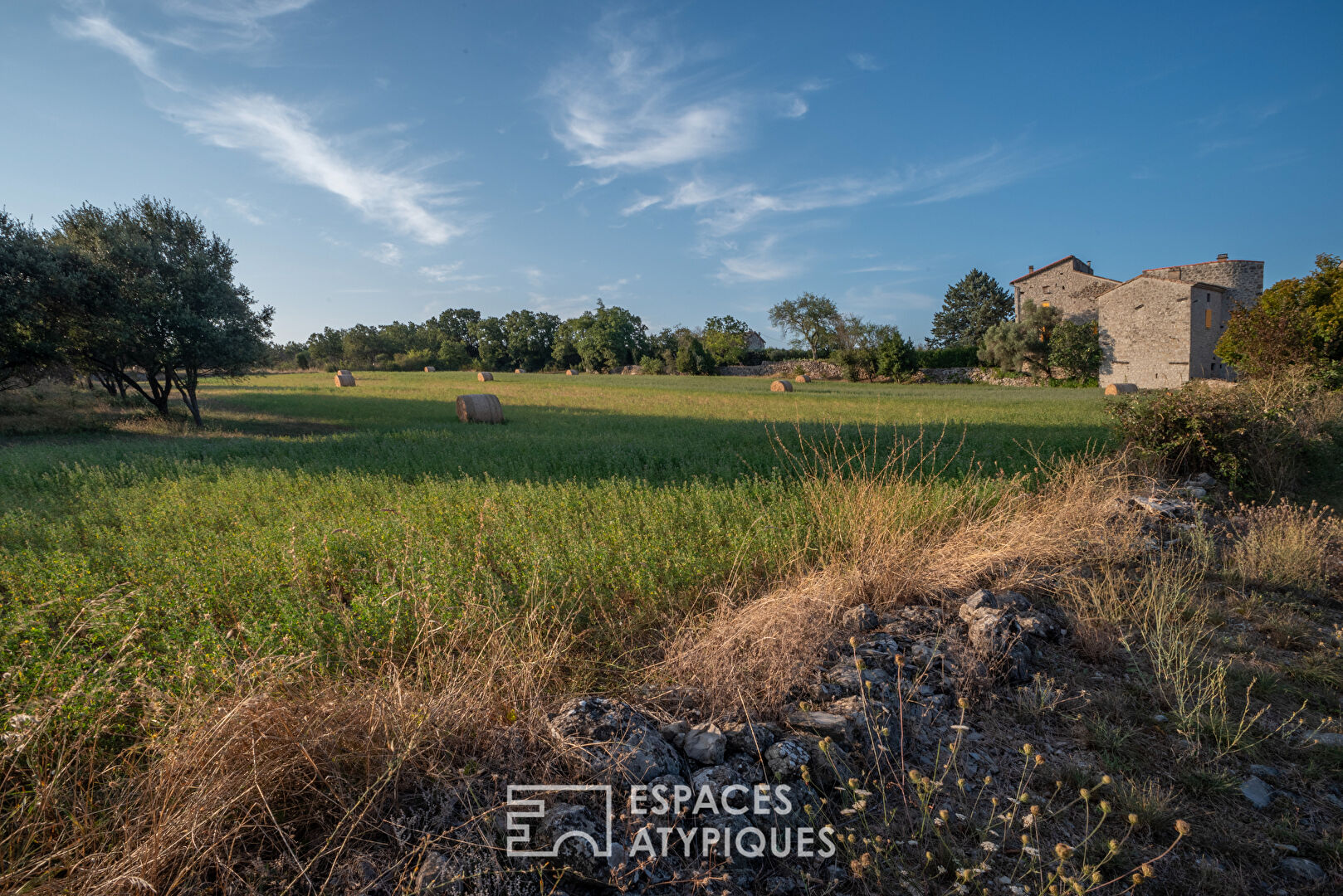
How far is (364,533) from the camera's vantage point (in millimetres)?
6320

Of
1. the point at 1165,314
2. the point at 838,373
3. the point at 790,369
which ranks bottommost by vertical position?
the point at 838,373

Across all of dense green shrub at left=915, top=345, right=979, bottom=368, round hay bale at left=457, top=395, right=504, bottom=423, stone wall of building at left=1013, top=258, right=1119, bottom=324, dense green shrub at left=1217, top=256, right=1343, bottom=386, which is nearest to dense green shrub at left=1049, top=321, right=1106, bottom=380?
stone wall of building at left=1013, top=258, right=1119, bottom=324

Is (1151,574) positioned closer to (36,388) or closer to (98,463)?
(98,463)

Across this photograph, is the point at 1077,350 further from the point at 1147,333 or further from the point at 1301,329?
the point at 1301,329

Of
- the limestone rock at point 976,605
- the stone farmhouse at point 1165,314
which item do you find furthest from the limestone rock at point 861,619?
the stone farmhouse at point 1165,314

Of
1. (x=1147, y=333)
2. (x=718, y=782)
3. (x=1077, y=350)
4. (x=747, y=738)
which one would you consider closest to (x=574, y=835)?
(x=718, y=782)

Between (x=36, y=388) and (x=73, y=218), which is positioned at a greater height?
(x=73, y=218)

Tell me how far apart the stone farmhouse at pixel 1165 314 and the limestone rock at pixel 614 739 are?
1684 inches

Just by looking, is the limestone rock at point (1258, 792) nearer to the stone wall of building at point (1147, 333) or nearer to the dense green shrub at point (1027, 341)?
the stone wall of building at point (1147, 333)

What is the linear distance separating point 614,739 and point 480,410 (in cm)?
1932

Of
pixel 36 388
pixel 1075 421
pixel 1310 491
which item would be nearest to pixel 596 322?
pixel 36 388

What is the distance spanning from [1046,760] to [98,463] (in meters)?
16.4

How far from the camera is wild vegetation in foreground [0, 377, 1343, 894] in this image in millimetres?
2504

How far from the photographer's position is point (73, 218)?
21.8 metres
